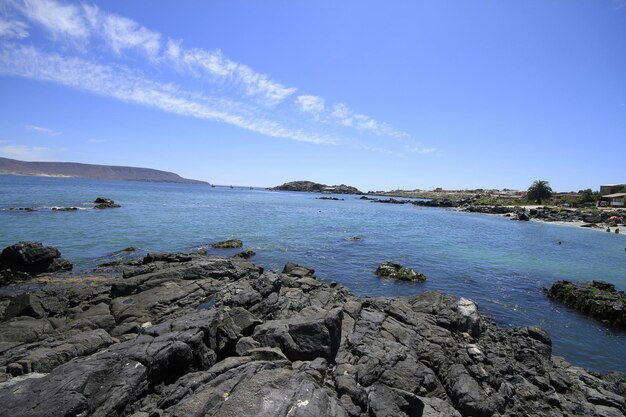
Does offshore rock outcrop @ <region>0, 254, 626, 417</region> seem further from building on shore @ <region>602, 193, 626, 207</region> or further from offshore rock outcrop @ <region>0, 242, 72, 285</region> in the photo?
building on shore @ <region>602, 193, 626, 207</region>

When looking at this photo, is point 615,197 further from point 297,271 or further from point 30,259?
point 30,259

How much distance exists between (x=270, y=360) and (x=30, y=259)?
932 inches

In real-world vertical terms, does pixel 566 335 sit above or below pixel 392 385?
below

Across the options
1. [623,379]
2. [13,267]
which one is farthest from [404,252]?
[13,267]

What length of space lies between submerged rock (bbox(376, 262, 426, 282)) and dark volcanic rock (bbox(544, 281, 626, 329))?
31.5 ft

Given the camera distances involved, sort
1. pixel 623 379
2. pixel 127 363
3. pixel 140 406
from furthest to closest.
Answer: pixel 623 379, pixel 127 363, pixel 140 406

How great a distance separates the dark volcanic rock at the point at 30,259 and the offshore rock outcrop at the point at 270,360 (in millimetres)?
7257

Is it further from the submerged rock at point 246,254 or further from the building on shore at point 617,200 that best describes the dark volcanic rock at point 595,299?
the building on shore at point 617,200

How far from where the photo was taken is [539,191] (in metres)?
122

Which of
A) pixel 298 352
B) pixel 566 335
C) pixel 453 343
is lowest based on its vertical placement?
pixel 566 335

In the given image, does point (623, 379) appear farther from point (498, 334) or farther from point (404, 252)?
point (404, 252)

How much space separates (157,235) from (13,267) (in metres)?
17.8

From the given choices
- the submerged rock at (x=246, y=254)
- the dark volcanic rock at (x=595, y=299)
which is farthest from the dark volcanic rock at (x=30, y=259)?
the dark volcanic rock at (x=595, y=299)

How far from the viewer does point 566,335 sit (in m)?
17.7
